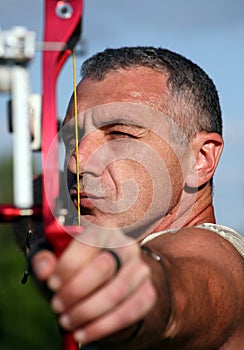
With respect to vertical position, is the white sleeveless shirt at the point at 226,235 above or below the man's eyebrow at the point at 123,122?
below

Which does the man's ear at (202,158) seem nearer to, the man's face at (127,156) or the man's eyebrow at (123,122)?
the man's face at (127,156)

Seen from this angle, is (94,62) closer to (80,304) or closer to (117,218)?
(117,218)

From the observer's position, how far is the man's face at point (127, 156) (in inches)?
149

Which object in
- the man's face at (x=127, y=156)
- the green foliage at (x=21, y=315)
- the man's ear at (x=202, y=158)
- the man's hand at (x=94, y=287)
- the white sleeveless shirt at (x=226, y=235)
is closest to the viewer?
the man's hand at (x=94, y=287)

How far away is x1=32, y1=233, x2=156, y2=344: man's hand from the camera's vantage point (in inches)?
86.1

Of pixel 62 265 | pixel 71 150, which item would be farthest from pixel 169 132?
pixel 62 265

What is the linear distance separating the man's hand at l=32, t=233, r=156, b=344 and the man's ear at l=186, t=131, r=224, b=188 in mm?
1751

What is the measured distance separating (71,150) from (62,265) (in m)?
1.90

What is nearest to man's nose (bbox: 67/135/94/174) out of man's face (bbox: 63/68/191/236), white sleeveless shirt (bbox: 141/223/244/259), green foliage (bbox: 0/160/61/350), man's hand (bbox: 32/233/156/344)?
man's face (bbox: 63/68/191/236)

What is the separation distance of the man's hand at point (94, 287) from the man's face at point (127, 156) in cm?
153

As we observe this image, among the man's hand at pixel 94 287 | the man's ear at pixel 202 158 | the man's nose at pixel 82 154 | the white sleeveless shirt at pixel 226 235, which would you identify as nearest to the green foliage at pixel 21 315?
the man's ear at pixel 202 158

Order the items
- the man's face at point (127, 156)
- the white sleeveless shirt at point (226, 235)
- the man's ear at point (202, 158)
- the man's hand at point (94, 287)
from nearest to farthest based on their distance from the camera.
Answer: the man's hand at point (94, 287), the white sleeveless shirt at point (226, 235), the man's face at point (127, 156), the man's ear at point (202, 158)

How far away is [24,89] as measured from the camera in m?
2.42

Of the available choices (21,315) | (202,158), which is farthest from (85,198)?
(21,315)
